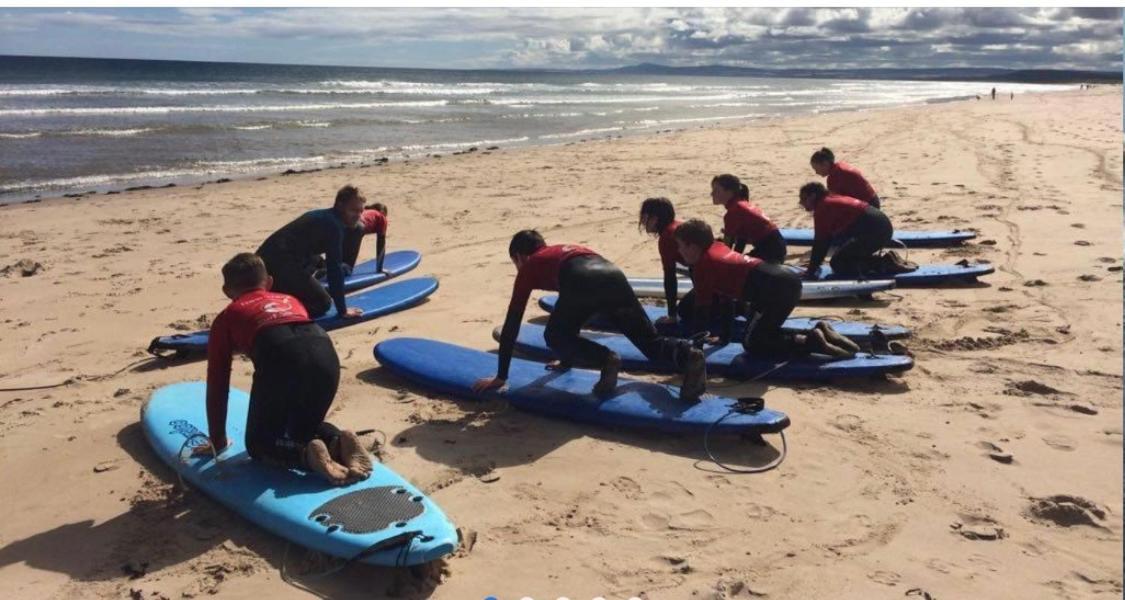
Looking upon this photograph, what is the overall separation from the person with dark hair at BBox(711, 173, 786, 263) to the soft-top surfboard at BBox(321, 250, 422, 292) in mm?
3530

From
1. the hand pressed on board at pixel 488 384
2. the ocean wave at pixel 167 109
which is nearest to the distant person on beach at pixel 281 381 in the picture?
the hand pressed on board at pixel 488 384

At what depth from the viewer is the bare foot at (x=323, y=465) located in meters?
4.04

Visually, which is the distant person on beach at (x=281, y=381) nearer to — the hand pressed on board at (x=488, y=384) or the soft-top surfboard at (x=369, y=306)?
the hand pressed on board at (x=488, y=384)

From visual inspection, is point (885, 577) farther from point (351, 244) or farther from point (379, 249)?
point (351, 244)

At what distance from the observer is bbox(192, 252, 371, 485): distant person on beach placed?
4.09 m

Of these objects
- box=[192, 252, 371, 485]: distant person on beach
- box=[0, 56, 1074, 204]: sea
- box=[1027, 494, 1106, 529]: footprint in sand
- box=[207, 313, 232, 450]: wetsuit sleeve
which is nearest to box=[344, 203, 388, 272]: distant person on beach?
box=[192, 252, 371, 485]: distant person on beach

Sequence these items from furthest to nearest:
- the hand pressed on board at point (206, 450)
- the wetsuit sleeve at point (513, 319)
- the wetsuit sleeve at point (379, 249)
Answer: the wetsuit sleeve at point (379, 249), the wetsuit sleeve at point (513, 319), the hand pressed on board at point (206, 450)

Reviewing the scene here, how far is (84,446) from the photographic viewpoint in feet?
16.0

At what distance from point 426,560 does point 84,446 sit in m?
2.68

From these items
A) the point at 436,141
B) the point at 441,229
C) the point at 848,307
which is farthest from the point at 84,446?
the point at 436,141

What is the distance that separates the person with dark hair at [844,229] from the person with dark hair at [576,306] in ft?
10.0

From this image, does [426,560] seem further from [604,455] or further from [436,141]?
[436,141]

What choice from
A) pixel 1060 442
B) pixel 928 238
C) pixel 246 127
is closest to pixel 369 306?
pixel 1060 442

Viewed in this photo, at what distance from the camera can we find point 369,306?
7562 millimetres
